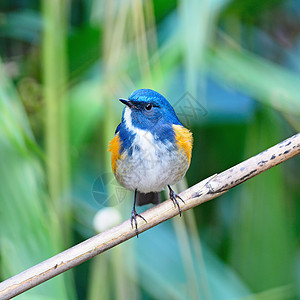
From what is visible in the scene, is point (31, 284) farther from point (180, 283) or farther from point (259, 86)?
point (259, 86)

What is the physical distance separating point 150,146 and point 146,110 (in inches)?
4.7

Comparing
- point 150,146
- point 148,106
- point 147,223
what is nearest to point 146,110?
A: point 148,106

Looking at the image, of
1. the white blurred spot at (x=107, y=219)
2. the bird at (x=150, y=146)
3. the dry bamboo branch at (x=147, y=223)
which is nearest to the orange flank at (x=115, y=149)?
the bird at (x=150, y=146)

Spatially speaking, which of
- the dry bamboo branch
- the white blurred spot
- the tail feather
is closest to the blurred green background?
the white blurred spot

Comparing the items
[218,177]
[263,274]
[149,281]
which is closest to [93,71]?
[149,281]

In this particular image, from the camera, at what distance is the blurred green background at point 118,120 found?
1693mm

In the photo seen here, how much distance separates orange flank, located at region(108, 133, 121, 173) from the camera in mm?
1872

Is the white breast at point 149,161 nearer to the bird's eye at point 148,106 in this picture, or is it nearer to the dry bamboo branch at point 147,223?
the bird's eye at point 148,106

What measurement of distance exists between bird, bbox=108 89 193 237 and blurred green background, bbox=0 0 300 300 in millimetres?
65

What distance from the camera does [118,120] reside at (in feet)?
6.46

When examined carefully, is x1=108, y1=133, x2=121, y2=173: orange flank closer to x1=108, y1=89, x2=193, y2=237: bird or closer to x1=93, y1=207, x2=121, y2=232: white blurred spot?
x1=108, y1=89, x2=193, y2=237: bird

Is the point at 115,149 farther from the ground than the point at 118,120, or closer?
closer

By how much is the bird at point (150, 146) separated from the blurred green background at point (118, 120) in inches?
2.5

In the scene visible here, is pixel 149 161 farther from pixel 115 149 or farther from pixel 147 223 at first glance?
pixel 147 223
